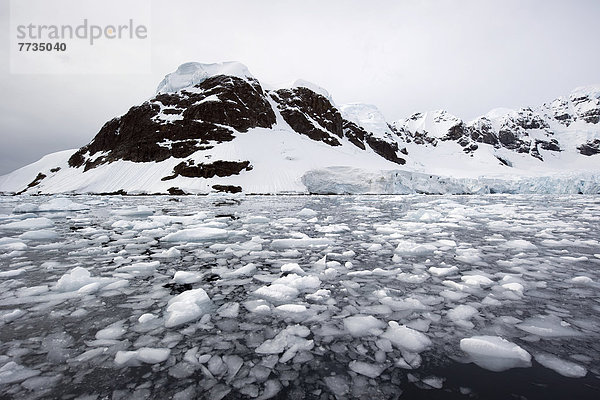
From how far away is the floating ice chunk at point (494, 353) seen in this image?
80.6 inches

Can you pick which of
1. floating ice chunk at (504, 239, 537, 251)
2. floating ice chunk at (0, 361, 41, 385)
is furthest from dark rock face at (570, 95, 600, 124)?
floating ice chunk at (0, 361, 41, 385)

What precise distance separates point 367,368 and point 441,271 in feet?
8.84

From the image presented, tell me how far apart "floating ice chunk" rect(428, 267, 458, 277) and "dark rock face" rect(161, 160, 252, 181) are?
4938cm

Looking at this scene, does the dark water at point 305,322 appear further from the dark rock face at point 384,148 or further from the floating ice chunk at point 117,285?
the dark rock face at point 384,148

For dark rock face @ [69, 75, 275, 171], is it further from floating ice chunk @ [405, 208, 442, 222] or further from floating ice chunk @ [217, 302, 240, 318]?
floating ice chunk @ [217, 302, 240, 318]

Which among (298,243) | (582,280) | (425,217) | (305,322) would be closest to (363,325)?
(305,322)

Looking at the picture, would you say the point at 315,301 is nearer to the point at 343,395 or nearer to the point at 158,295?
the point at 343,395

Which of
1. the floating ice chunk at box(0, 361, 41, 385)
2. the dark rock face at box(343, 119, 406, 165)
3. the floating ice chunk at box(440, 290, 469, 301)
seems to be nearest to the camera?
the floating ice chunk at box(0, 361, 41, 385)

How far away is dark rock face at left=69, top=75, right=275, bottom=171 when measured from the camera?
6009 cm

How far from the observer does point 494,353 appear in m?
2.16

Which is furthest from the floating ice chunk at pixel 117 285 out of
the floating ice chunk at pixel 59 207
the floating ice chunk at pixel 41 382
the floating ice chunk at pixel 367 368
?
the floating ice chunk at pixel 59 207

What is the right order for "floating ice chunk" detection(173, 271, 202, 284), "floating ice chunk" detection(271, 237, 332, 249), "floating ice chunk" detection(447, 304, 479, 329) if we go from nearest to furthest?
"floating ice chunk" detection(447, 304, 479, 329), "floating ice chunk" detection(173, 271, 202, 284), "floating ice chunk" detection(271, 237, 332, 249)

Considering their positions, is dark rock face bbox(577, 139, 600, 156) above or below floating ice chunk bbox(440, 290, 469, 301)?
above

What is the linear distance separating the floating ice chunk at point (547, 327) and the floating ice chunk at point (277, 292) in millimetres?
2158
